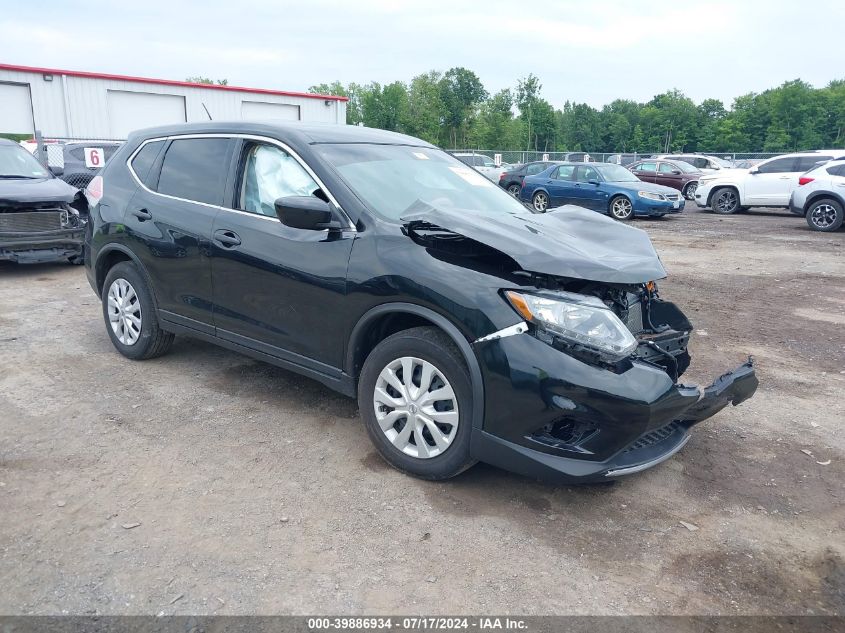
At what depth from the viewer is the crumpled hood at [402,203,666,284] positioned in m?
3.23

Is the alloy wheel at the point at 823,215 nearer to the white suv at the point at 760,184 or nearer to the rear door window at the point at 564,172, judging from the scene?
the white suv at the point at 760,184

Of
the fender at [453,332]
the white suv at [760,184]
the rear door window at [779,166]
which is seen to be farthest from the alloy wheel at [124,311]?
the rear door window at [779,166]

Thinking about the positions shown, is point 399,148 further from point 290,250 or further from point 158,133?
point 158,133

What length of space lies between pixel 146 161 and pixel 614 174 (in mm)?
15200

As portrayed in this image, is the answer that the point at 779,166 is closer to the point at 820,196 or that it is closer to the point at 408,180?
the point at 820,196

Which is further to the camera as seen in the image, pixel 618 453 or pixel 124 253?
pixel 124 253

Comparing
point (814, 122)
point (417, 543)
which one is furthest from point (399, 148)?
point (814, 122)

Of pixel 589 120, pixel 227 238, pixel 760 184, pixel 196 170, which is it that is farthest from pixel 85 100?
pixel 589 120

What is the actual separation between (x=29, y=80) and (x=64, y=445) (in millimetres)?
26313

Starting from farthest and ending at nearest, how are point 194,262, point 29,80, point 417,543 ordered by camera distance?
point 29,80 → point 194,262 → point 417,543

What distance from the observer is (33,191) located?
29.2ft

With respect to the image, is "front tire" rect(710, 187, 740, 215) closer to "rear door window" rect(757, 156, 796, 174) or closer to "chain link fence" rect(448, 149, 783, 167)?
"rear door window" rect(757, 156, 796, 174)

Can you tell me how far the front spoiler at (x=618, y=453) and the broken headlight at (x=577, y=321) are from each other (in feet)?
1.28

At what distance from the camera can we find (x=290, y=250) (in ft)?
13.0
